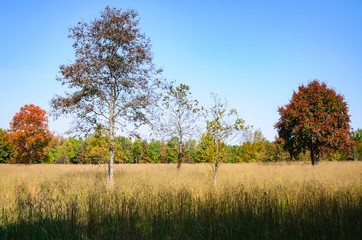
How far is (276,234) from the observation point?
9.55ft

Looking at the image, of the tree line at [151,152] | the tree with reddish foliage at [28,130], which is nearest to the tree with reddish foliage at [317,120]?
the tree line at [151,152]

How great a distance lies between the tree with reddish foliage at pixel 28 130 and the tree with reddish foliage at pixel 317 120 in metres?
32.6

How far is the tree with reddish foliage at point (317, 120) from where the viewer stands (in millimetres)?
16766

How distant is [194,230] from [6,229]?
149 inches

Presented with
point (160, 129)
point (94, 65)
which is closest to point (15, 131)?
point (160, 129)

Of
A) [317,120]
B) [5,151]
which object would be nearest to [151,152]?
[5,151]

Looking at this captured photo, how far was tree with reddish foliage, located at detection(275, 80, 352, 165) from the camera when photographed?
1677 cm

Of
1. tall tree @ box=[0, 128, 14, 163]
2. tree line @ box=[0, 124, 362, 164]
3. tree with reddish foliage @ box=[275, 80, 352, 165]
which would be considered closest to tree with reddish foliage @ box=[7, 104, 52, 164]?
tree line @ box=[0, 124, 362, 164]

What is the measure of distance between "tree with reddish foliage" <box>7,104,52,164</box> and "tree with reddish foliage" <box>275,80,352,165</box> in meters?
32.6

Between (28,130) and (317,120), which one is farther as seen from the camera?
(28,130)

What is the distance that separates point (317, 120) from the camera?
17.0 meters

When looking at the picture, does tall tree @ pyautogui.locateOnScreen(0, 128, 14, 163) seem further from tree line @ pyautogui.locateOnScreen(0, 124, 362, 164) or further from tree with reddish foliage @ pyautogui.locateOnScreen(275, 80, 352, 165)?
tree with reddish foliage @ pyautogui.locateOnScreen(275, 80, 352, 165)

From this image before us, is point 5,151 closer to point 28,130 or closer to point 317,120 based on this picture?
Result: point 28,130

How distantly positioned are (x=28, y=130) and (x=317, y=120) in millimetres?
36029
